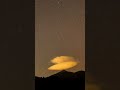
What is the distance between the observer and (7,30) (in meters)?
2.26

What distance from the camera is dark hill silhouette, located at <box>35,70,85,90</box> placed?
7.52ft

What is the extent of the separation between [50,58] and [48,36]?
19 centimetres

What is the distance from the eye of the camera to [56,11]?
2.34 m

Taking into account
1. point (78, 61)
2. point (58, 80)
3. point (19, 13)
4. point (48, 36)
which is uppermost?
point (19, 13)

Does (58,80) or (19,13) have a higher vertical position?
(19,13)

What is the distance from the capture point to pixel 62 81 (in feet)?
7.54

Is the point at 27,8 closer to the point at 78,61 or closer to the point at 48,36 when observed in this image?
the point at 48,36

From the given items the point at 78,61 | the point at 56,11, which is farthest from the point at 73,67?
the point at 56,11

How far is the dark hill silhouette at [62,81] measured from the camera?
2.29 metres

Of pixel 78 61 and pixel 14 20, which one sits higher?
pixel 14 20

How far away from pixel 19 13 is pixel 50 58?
46 cm
